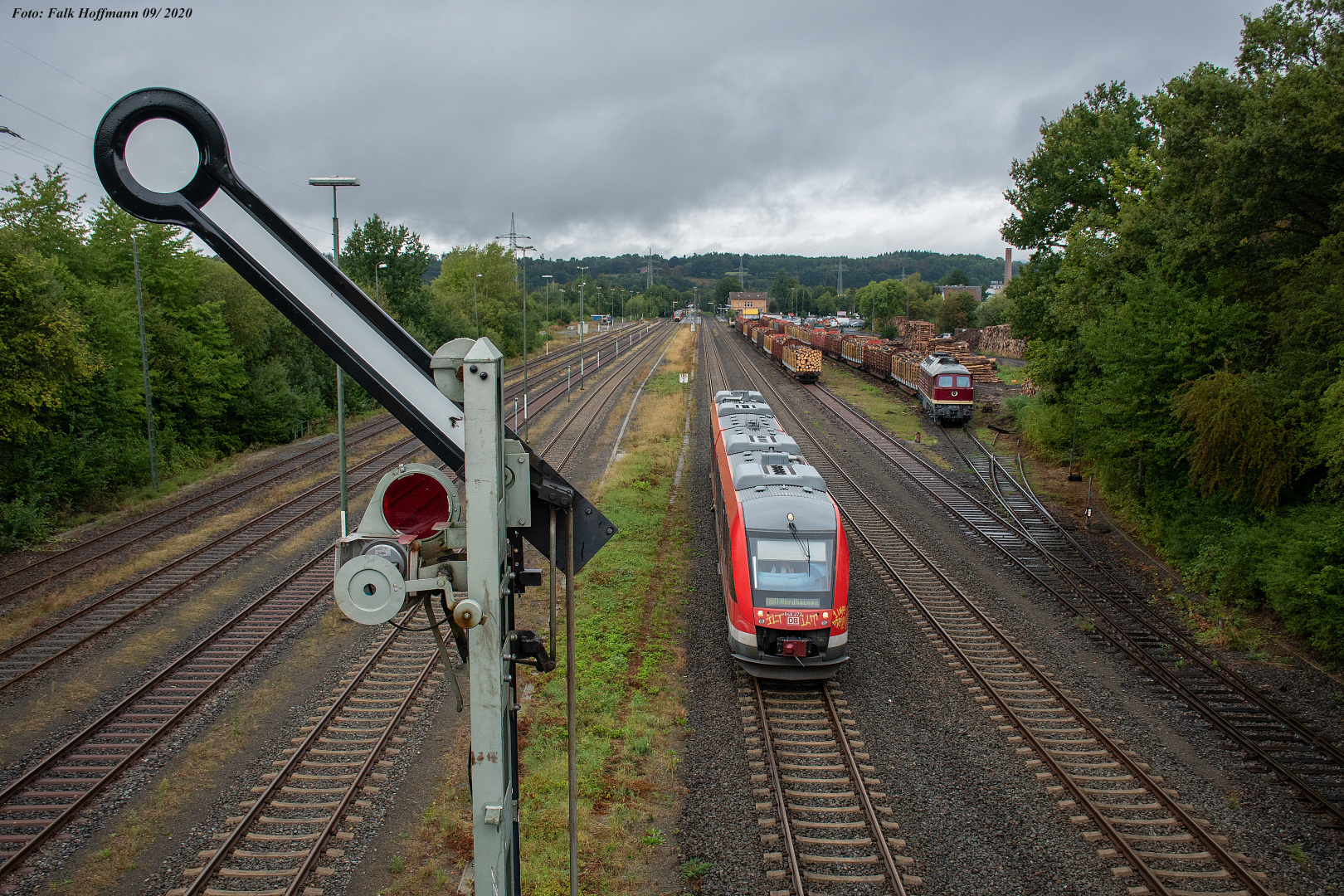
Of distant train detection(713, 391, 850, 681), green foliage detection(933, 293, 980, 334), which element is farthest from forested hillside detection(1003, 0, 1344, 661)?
green foliage detection(933, 293, 980, 334)

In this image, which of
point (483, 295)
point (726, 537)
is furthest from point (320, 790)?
point (483, 295)

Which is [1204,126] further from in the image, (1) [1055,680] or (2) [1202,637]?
(1) [1055,680]

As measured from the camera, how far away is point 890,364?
158 feet

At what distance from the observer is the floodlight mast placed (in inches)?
161

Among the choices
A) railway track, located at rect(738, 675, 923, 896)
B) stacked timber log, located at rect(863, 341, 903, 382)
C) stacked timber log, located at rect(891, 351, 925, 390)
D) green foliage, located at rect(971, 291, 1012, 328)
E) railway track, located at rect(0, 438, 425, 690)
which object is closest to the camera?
railway track, located at rect(738, 675, 923, 896)

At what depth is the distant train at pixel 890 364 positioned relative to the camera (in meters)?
34.5

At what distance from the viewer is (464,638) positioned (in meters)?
4.39

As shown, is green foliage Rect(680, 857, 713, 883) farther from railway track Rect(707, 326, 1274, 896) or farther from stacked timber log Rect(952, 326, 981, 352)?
stacked timber log Rect(952, 326, 981, 352)

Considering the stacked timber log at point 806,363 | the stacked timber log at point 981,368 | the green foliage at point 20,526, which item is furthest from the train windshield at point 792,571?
the stacked timber log at point 981,368

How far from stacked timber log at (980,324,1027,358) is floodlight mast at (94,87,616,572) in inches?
2699

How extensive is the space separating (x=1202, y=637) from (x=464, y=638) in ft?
47.4

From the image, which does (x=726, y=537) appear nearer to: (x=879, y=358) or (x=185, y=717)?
(x=185, y=717)

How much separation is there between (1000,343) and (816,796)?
6966 cm

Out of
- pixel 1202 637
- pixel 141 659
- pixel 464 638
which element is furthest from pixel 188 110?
pixel 1202 637
